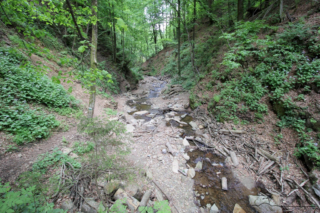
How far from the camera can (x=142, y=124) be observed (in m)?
8.11

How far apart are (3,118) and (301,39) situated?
40.1ft

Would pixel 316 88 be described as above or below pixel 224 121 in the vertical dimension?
Result: above

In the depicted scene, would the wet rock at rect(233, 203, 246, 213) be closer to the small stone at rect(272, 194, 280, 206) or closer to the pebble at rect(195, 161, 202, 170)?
the small stone at rect(272, 194, 280, 206)

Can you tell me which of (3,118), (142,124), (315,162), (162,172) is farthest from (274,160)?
(3,118)

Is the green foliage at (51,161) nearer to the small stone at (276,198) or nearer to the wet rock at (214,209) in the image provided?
the wet rock at (214,209)

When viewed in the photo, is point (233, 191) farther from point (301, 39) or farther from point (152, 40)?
point (152, 40)

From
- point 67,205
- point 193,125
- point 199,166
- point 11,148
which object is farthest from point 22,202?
point 193,125

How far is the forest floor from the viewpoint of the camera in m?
3.92

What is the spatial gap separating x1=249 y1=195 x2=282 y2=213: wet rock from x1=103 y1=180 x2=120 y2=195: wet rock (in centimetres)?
401

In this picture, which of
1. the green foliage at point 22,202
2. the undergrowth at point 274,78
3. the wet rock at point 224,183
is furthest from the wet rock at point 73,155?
the undergrowth at point 274,78

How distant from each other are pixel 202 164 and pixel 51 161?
516cm

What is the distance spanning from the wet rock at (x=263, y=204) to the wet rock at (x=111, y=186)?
13.2ft

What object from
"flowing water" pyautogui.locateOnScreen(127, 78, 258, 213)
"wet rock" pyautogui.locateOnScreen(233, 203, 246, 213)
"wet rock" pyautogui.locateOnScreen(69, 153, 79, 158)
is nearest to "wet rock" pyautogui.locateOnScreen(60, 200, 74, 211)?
"wet rock" pyautogui.locateOnScreen(69, 153, 79, 158)

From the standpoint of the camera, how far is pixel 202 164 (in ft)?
17.6
